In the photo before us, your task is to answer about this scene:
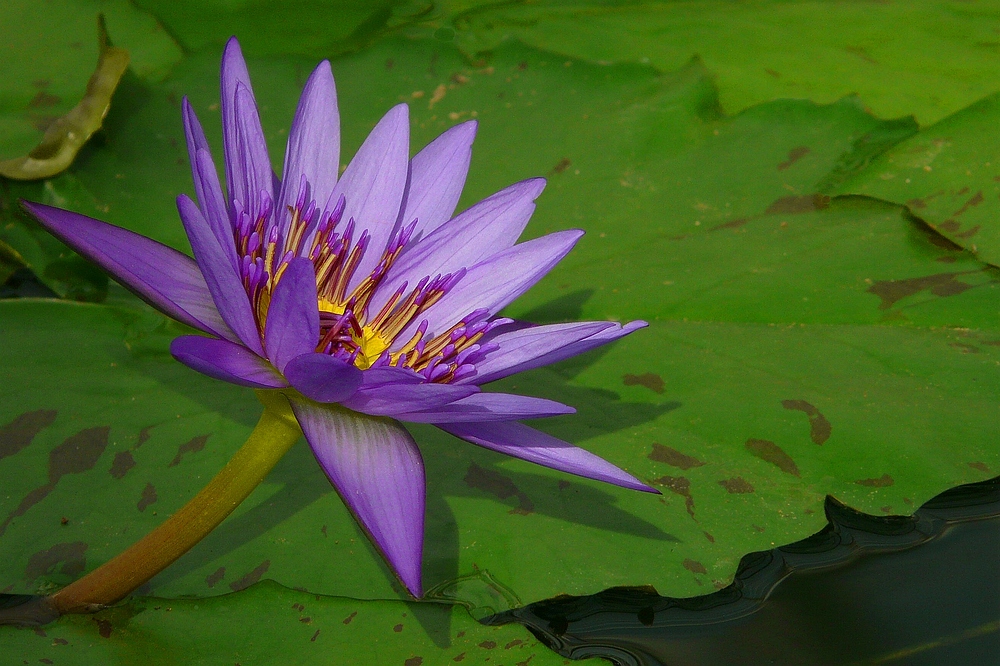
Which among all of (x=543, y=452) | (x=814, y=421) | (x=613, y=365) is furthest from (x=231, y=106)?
(x=814, y=421)

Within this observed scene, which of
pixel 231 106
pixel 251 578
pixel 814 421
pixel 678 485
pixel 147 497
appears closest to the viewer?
pixel 231 106

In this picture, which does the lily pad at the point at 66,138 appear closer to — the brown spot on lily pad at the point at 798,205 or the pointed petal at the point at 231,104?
the pointed petal at the point at 231,104

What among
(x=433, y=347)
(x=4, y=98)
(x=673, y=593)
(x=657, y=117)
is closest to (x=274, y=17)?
(x=4, y=98)

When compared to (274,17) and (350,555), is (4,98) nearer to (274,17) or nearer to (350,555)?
(274,17)

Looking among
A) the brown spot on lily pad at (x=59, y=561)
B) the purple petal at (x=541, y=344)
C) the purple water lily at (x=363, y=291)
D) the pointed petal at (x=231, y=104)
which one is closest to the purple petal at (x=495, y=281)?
the purple water lily at (x=363, y=291)

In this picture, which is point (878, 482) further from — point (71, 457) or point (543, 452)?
point (71, 457)
